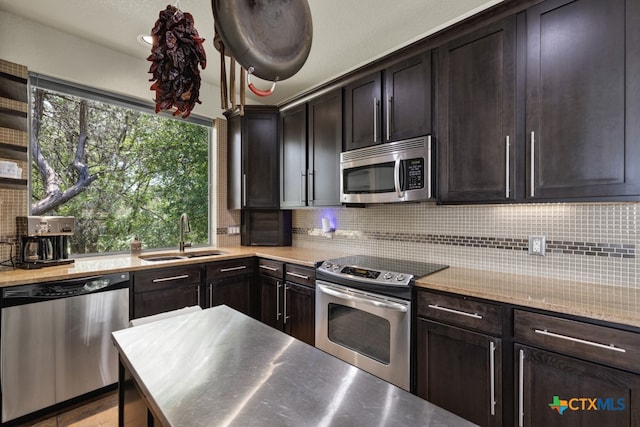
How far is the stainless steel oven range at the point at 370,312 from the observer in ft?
6.18

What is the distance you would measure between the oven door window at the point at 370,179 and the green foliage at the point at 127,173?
5.98 ft

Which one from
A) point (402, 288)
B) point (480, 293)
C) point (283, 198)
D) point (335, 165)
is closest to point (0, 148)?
point (283, 198)

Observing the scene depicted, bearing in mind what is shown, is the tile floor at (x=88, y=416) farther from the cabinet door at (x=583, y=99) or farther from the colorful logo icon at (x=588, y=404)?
the cabinet door at (x=583, y=99)

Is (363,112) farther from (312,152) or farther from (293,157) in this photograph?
(293,157)

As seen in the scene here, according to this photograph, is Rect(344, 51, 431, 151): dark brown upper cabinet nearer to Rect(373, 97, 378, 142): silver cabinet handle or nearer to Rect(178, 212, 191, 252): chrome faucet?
Rect(373, 97, 378, 142): silver cabinet handle

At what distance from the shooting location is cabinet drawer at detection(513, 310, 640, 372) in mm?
1208

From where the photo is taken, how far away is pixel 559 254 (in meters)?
1.89

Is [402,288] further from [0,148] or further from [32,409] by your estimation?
[0,148]

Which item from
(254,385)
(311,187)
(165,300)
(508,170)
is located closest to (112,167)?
(165,300)

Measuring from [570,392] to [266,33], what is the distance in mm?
1848

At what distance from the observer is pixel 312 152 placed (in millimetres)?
2963

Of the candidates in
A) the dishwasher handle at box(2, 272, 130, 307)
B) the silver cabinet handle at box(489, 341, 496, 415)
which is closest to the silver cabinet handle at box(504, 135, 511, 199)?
the silver cabinet handle at box(489, 341, 496, 415)

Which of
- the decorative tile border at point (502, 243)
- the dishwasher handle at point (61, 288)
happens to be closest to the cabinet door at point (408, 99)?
the decorative tile border at point (502, 243)

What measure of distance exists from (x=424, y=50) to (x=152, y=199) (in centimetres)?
275
